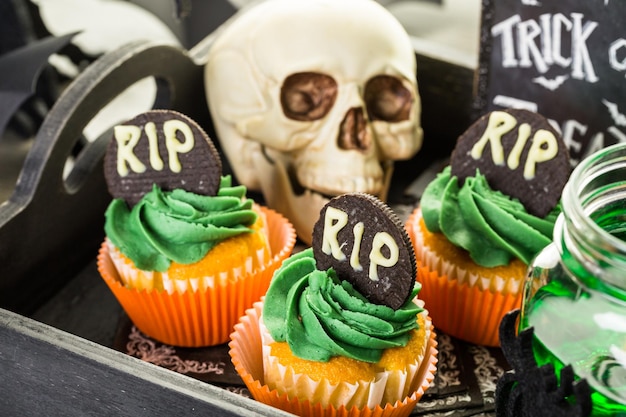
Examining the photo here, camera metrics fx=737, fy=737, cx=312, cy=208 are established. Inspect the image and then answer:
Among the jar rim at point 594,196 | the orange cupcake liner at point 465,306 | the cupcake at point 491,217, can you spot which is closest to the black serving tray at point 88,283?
the orange cupcake liner at point 465,306

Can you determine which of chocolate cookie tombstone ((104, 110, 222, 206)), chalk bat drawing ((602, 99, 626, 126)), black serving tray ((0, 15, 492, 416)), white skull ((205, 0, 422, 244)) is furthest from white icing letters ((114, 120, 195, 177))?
chalk bat drawing ((602, 99, 626, 126))

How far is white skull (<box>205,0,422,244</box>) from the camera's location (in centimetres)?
169

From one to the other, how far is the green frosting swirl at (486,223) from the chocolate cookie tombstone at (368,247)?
1.01ft

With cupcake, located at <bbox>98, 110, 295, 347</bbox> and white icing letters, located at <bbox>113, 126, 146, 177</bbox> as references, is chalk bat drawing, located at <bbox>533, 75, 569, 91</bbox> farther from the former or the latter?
white icing letters, located at <bbox>113, 126, 146, 177</bbox>

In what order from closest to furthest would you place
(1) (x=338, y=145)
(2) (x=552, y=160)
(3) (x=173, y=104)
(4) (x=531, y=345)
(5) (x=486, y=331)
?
(4) (x=531, y=345) < (2) (x=552, y=160) < (5) (x=486, y=331) < (1) (x=338, y=145) < (3) (x=173, y=104)

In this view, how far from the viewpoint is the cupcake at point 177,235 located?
150cm

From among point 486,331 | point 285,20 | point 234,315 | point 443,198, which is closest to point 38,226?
point 234,315

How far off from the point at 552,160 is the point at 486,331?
0.39m

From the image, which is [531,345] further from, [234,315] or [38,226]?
[38,226]

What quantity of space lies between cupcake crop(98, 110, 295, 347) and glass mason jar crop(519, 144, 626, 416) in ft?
2.11

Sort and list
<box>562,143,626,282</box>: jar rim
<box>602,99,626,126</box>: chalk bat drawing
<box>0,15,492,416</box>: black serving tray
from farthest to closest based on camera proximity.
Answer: <box>602,99,626,126</box>: chalk bat drawing → <box>0,15,492,416</box>: black serving tray → <box>562,143,626,282</box>: jar rim

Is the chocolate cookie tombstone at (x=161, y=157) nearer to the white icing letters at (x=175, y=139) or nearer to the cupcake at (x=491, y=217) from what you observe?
the white icing letters at (x=175, y=139)

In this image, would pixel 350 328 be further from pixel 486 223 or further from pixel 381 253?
pixel 486 223

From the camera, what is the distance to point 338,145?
1705mm
